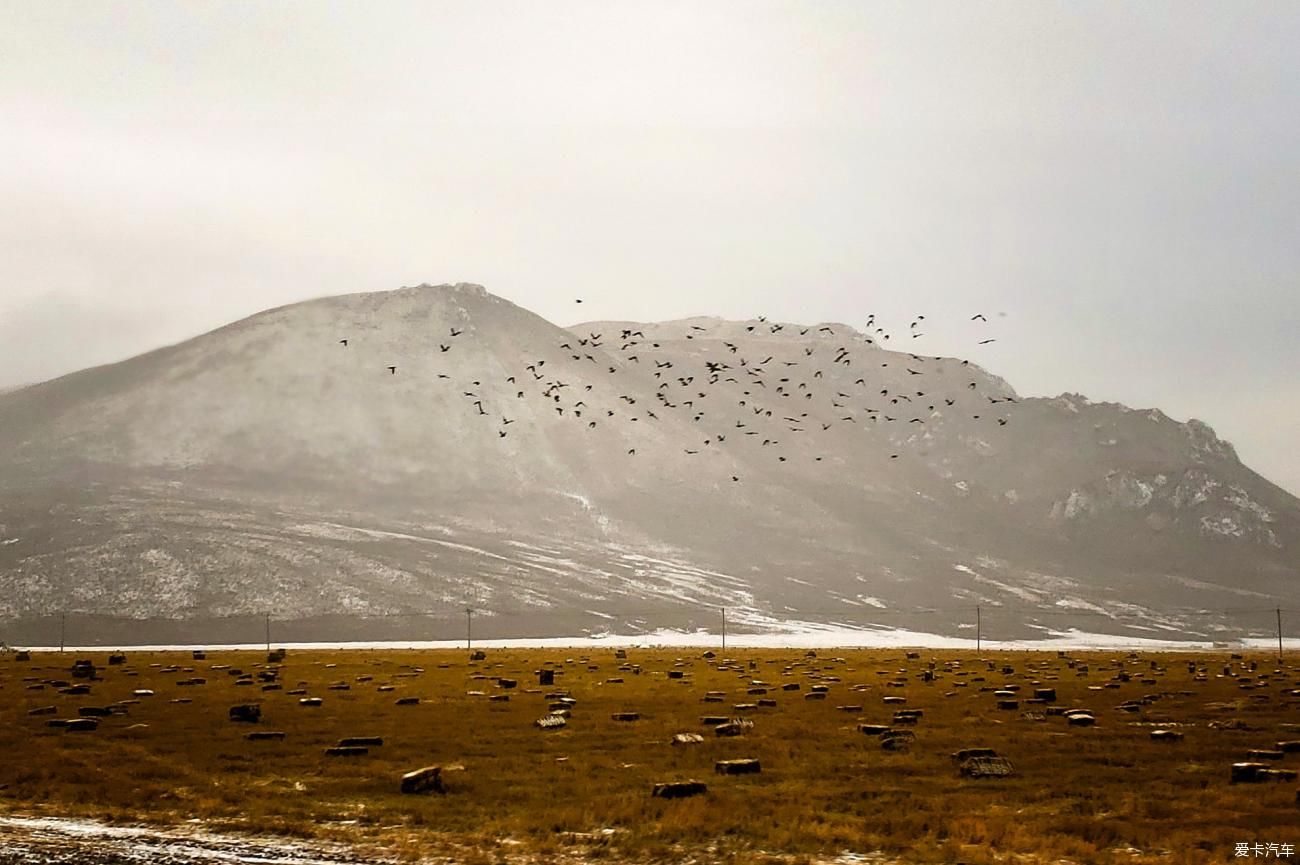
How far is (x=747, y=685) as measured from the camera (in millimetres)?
71188

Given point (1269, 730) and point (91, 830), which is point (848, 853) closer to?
point (91, 830)

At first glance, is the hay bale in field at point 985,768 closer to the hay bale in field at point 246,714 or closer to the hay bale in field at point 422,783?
the hay bale in field at point 422,783

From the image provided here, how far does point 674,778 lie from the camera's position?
31.5m

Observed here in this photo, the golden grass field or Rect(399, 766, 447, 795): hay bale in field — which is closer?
the golden grass field

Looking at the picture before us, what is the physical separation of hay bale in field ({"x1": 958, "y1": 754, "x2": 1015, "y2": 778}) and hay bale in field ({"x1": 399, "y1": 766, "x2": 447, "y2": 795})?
13739 mm

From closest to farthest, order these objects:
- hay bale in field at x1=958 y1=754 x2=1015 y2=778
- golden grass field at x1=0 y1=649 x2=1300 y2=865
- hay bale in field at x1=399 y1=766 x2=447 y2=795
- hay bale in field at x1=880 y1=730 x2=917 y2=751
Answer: golden grass field at x1=0 y1=649 x2=1300 y2=865, hay bale in field at x1=399 y1=766 x2=447 y2=795, hay bale in field at x1=958 y1=754 x2=1015 y2=778, hay bale in field at x1=880 y1=730 x2=917 y2=751

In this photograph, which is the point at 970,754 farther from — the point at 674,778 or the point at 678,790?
the point at 678,790

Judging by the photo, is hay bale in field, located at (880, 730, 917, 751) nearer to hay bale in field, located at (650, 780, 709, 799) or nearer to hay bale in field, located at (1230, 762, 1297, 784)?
hay bale in field, located at (1230, 762, 1297, 784)

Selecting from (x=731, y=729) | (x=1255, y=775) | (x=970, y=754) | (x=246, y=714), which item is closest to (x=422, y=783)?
(x=731, y=729)

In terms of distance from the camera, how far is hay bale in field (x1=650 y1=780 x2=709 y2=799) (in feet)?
92.9

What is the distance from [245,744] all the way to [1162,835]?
2912 cm

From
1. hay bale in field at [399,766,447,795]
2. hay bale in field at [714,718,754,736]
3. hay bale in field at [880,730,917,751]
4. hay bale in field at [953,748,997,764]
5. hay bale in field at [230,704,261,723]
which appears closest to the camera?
hay bale in field at [399,766,447,795]

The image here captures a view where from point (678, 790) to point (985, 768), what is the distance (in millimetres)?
8950

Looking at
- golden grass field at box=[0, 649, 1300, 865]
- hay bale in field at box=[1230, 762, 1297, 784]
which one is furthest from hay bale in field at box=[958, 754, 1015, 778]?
hay bale in field at box=[1230, 762, 1297, 784]
